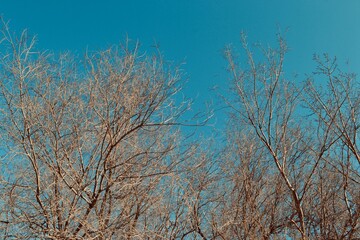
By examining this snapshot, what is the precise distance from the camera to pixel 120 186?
466 centimetres

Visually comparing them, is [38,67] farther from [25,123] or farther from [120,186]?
[120,186]

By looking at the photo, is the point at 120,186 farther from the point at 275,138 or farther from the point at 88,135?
the point at 275,138

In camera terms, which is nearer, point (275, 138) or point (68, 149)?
point (68, 149)

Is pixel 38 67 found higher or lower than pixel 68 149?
higher

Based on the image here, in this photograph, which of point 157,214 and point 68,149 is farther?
point 157,214

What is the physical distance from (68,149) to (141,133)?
1104 millimetres

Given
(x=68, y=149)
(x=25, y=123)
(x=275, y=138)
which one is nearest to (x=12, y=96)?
(x=25, y=123)

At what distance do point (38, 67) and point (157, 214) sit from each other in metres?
2.87

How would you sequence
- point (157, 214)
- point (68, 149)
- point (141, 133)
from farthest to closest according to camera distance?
point (157, 214), point (141, 133), point (68, 149)

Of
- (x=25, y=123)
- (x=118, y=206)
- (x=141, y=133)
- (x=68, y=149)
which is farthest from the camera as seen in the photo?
(x=141, y=133)

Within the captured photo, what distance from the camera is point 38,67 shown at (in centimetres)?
422

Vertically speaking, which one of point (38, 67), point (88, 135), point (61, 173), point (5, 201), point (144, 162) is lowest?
point (5, 201)

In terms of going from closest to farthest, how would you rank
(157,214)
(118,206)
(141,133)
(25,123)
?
(25,123)
(118,206)
(141,133)
(157,214)

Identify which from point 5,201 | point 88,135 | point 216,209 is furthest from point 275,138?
point 5,201
